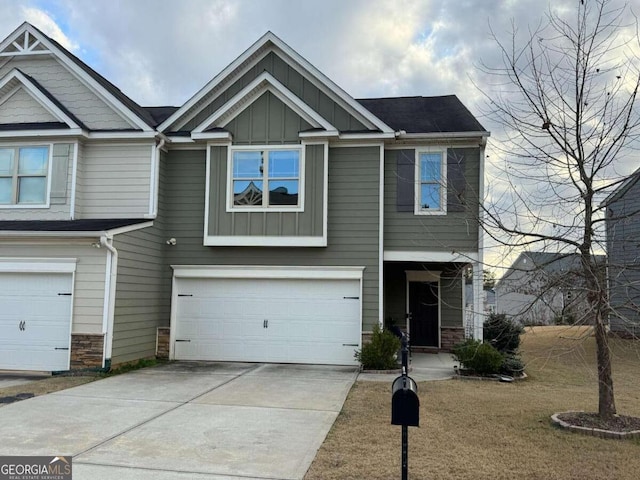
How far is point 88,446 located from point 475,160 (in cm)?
1009

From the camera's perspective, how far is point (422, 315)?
15.3 m

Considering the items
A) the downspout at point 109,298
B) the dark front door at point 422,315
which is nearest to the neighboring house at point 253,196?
the downspout at point 109,298

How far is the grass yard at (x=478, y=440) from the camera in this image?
16.5ft

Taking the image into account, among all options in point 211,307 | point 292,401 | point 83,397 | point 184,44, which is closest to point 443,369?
point 292,401

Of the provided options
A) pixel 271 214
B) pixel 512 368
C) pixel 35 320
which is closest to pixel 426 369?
pixel 512 368

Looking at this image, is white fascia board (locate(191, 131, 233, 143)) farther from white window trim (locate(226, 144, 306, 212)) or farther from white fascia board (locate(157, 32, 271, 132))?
white fascia board (locate(157, 32, 271, 132))

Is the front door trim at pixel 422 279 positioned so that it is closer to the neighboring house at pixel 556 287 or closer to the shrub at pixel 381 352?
the shrub at pixel 381 352

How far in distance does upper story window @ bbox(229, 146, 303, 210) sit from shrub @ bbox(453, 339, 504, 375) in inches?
195

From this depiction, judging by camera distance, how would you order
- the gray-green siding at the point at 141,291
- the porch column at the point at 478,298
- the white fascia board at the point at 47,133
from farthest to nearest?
the white fascia board at the point at 47,133 → the porch column at the point at 478,298 → the gray-green siding at the point at 141,291

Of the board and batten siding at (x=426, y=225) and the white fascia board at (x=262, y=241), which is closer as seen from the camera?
the white fascia board at (x=262, y=241)

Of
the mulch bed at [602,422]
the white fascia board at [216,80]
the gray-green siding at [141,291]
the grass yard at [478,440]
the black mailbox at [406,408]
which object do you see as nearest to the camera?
Answer: the black mailbox at [406,408]

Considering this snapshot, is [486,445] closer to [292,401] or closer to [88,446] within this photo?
[292,401]

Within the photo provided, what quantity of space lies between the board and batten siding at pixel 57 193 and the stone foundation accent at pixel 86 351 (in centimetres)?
322

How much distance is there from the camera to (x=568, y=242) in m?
6.75
